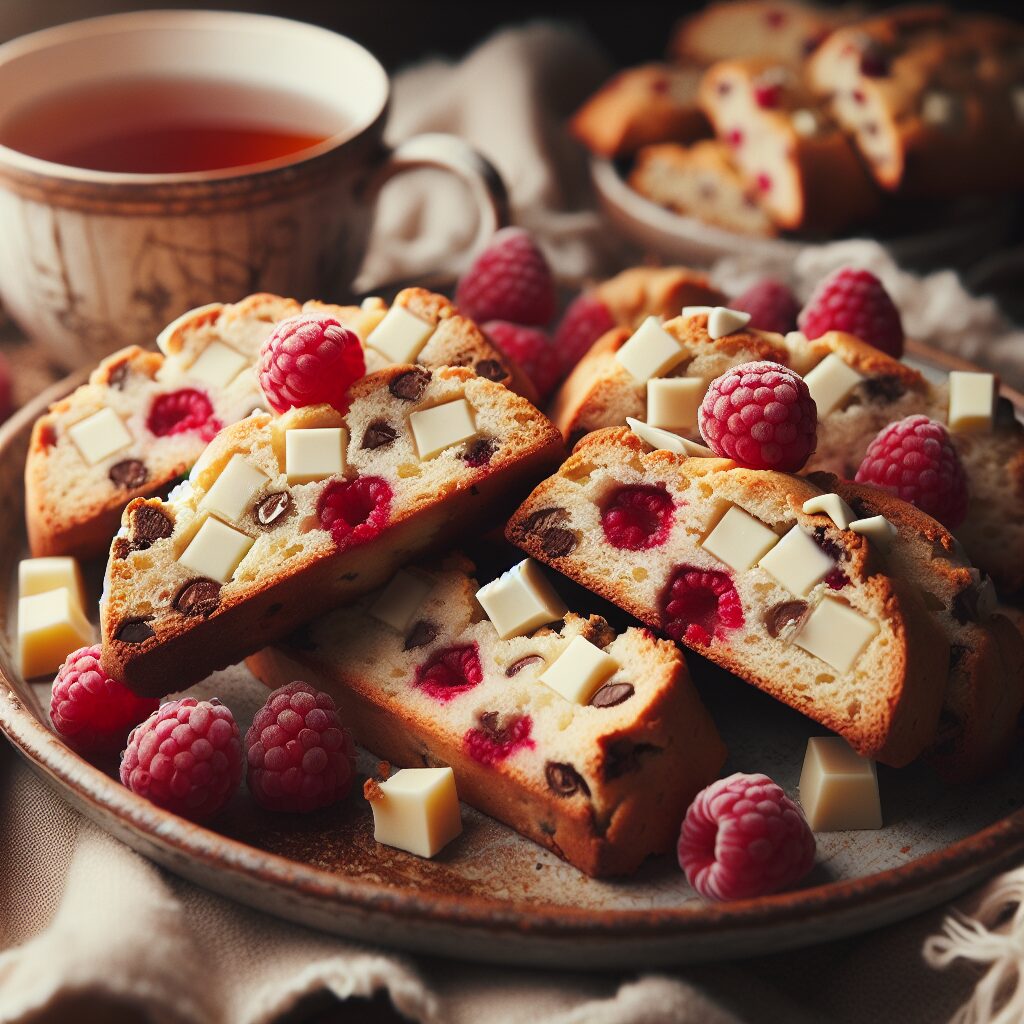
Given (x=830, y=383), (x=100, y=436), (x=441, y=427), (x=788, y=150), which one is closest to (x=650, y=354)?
(x=830, y=383)

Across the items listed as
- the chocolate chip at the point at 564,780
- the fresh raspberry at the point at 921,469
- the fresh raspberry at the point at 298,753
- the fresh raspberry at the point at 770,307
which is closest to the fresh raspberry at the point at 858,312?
the fresh raspberry at the point at 770,307

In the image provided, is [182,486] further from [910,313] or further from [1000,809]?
[910,313]

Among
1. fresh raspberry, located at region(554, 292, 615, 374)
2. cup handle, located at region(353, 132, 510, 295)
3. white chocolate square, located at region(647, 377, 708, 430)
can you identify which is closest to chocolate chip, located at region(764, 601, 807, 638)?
white chocolate square, located at region(647, 377, 708, 430)

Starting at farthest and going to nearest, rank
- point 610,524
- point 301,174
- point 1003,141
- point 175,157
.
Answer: point 1003,141 → point 175,157 → point 301,174 → point 610,524

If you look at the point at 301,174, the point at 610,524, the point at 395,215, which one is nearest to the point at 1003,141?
the point at 395,215

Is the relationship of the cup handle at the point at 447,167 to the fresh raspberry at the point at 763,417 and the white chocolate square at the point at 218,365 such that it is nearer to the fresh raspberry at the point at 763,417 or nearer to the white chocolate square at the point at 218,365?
the white chocolate square at the point at 218,365

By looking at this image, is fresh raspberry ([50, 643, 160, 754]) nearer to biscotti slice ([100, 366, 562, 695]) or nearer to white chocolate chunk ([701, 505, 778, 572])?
biscotti slice ([100, 366, 562, 695])

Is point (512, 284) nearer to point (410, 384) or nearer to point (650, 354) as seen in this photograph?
point (650, 354)
